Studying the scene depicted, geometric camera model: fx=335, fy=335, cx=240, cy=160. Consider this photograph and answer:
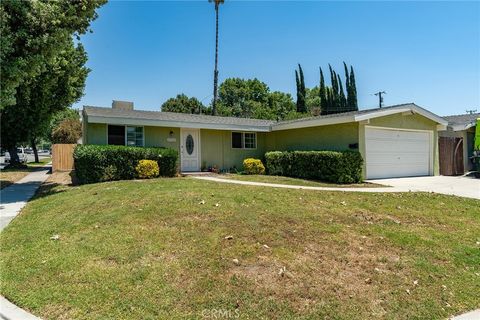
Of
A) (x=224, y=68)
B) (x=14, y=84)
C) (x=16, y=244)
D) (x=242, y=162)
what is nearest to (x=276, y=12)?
(x=242, y=162)

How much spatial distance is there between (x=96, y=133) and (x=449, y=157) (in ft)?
57.9

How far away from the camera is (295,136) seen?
17750 mm

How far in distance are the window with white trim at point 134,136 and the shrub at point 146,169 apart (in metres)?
2.37

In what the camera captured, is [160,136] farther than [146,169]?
Yes

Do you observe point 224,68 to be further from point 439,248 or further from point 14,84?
point 439,248

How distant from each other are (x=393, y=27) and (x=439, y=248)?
10.9 meters

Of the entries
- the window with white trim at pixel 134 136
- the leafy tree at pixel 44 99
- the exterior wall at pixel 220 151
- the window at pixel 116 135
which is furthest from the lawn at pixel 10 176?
the exterior wall at pixel 220 151

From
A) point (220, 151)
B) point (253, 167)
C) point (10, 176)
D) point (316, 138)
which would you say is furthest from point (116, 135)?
→ point (316, 138)

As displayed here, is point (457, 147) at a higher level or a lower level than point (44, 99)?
lower

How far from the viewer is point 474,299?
4.03m

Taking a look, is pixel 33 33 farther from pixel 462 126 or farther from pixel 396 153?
pixel 462 126

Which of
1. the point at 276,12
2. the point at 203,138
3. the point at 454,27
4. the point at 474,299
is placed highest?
the point at 276,12

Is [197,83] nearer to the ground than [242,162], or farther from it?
farther from it

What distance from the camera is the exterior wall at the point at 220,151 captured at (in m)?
17.7
